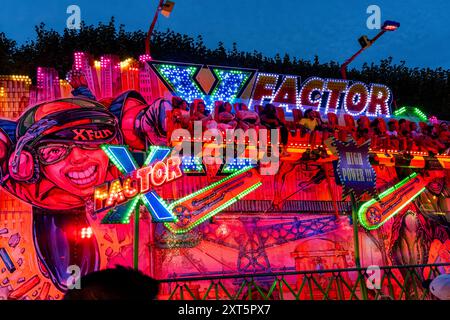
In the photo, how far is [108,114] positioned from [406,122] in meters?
8.29

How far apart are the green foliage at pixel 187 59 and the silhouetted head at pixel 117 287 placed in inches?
467

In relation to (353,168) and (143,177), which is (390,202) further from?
(143,177)

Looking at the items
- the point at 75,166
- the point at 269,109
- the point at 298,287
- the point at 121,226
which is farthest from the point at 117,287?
the point at 298,287

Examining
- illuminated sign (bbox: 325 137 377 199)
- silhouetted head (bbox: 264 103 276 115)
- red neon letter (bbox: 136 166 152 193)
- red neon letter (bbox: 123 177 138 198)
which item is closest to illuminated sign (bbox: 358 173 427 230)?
illuminated sign (bbox: 325 137 377 199)

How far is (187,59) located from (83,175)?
6281mm

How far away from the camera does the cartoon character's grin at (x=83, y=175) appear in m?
12.7

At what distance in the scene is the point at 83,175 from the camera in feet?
41.9

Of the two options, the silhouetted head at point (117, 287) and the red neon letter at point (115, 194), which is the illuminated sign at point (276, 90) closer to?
the red neon letter at point (115, 194)

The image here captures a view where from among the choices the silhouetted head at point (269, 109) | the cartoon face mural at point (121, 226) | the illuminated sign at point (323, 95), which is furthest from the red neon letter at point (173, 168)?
the illuminated sign at point (323, 95)

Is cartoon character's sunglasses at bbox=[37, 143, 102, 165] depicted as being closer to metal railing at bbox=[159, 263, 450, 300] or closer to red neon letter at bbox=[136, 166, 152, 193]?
red neon letter at bbox=[136, 166, 152, 193]

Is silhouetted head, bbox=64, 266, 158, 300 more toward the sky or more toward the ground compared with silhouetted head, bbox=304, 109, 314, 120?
more toward the ground

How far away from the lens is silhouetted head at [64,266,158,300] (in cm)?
337

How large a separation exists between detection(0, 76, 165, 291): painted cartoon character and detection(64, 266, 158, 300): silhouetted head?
9.30m
